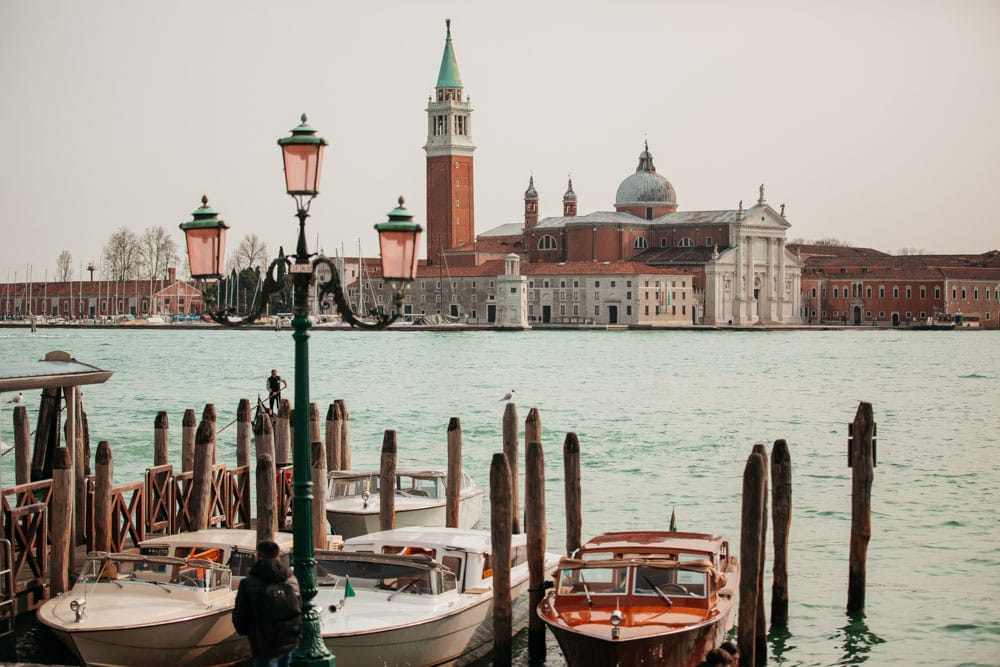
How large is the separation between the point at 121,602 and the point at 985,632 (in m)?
7.38

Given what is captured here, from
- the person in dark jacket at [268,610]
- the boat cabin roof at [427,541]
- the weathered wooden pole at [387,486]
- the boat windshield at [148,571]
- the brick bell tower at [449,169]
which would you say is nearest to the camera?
the person in dark jacket at [268,610]

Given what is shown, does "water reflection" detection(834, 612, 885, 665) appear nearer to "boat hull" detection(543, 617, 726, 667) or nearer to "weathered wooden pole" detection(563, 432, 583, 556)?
"weathered wooden pole" detection(563, 432, 583, 556)

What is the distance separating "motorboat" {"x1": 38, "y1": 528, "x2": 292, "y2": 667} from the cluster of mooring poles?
3.41m

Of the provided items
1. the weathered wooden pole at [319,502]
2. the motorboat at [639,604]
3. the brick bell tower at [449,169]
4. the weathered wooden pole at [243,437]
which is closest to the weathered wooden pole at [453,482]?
the weathered wooden pole at [319,502]

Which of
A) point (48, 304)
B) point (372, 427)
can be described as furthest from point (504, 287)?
point (372, 427)

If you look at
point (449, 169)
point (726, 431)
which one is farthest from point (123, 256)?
point (726, 431)

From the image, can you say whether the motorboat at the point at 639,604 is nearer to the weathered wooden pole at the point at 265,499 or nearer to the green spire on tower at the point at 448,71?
the weathered wooden pole at the point at 265,499

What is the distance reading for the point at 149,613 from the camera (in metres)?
9.10

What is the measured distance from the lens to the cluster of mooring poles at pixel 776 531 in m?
9.69

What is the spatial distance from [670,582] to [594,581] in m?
0.50

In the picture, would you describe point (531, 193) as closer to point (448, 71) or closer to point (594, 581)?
point (448, 71)

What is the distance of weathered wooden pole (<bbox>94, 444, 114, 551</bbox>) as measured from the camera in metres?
11.2

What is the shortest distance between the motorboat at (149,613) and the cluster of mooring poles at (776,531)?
3408 mm

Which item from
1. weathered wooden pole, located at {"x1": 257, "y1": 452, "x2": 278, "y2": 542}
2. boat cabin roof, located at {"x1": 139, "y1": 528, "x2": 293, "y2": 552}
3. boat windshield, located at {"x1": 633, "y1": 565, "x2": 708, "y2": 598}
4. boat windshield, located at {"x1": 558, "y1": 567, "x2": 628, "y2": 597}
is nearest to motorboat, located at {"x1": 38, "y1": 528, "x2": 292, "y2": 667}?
boat cabin roof, located at {"x1": 139, "y1": 528, "x2": 293, "y2": 552}
